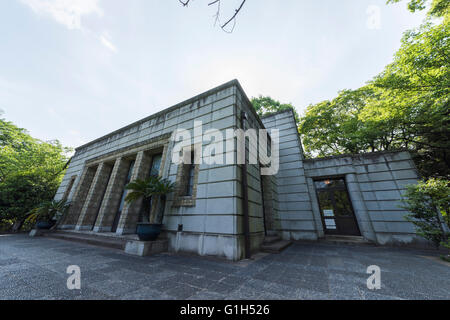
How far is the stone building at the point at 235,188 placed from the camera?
5.02 metres

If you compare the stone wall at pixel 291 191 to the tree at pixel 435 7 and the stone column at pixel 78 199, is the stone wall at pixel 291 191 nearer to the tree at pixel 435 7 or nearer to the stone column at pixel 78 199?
the tree at pixel 435 7

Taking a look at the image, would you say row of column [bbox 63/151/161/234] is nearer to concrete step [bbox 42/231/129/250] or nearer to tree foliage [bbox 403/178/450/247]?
concrete step [bbox 42/231/129/250]

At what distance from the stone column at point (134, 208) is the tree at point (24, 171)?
9743mm

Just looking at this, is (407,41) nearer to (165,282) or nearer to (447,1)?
(447,1)

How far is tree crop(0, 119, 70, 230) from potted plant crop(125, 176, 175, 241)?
11.8 metres

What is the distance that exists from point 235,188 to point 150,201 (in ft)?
11.2

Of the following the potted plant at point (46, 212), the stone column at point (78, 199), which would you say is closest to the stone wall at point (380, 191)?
the stone column at point (78, 199)

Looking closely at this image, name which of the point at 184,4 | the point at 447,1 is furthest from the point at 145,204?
the point at 447,1

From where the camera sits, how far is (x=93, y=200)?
8.90m

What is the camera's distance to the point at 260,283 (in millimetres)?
2801

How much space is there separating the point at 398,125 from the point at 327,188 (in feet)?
20.0

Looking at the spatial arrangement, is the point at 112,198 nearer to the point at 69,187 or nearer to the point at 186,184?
the point at 186,184

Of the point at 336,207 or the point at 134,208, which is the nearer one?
the point at 134,208

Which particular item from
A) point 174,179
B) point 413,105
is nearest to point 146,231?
point 174,179
